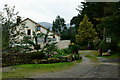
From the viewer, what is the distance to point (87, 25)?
147 feet

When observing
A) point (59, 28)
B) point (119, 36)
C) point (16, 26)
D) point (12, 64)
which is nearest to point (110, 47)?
point (119, 36)

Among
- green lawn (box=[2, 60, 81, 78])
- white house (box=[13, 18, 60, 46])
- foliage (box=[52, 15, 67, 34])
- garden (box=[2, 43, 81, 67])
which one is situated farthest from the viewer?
foliage (box=[52, 15, 67, 34])

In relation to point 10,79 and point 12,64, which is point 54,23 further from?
point 10,79

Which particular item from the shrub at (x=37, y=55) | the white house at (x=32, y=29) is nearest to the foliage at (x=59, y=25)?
the white house at (x=32, y=29)

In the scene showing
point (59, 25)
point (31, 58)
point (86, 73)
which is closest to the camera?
point (86, 73)

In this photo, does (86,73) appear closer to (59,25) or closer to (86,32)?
(86,32)

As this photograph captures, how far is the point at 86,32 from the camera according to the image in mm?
45094

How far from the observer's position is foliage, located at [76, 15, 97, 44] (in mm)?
44559

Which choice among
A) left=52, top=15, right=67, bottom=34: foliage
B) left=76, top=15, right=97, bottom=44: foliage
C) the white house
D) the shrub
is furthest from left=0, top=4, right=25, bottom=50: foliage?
left=52, top=15, right=67, bottom=34: foliage

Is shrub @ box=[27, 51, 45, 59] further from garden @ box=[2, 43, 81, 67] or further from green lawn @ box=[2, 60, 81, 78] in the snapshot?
green lawn @ box=[2, 60, 81, 78]

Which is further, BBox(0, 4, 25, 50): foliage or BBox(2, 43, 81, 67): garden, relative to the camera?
BBox(2, 43, 81, 67): garden

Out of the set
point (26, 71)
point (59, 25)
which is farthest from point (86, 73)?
point (59, 25)

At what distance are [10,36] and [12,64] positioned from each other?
17.0ft

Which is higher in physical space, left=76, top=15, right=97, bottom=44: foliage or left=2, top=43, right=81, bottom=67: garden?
left=76, top=15, right=97, bottom=44: foliage
